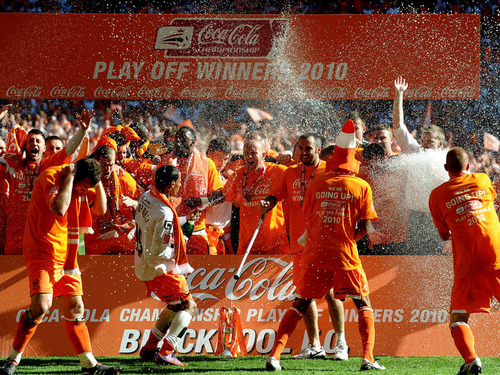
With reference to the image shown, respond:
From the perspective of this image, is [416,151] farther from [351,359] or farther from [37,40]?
[37,40]

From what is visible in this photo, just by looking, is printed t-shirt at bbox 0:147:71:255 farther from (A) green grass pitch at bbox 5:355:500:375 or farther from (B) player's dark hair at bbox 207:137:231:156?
(B) player's dark hair at bbox 207:137:231:156

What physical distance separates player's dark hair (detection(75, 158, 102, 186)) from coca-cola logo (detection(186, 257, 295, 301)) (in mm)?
1820

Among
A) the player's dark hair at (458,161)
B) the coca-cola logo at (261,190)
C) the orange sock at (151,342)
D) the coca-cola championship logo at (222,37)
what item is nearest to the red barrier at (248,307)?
the orange sock at (151,342)

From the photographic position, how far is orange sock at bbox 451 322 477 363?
5105 mm

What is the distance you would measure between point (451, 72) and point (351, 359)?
11.7ft

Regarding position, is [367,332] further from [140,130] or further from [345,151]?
[140,130]

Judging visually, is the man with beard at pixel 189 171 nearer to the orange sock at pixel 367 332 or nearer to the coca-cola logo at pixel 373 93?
the coca-cola logo at pixel 373 93

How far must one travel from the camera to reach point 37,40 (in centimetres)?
829

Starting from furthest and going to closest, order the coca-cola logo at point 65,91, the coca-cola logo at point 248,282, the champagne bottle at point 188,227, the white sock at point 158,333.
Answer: the coca-cola logo at point 65,91
the champagne bottle at point 188,227
the coca-cola logo at point 248,282
the white sock at point 158,333

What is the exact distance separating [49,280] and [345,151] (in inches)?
101

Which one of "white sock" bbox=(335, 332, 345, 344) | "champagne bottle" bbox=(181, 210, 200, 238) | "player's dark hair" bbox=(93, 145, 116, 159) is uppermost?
"player's dark hair" bbox=(93, 145, 116, 159)

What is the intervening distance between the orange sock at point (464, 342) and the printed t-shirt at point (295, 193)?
1851 millimetres

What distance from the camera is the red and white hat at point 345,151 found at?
577 cm

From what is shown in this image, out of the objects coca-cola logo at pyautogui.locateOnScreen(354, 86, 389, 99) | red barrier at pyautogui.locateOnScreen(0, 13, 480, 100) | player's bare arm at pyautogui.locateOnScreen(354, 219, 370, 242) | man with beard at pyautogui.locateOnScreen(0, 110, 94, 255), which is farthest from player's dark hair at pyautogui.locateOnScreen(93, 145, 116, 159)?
coca-cola logo at pyautogui.locateOnScreen(354, 86, 389, 99)
